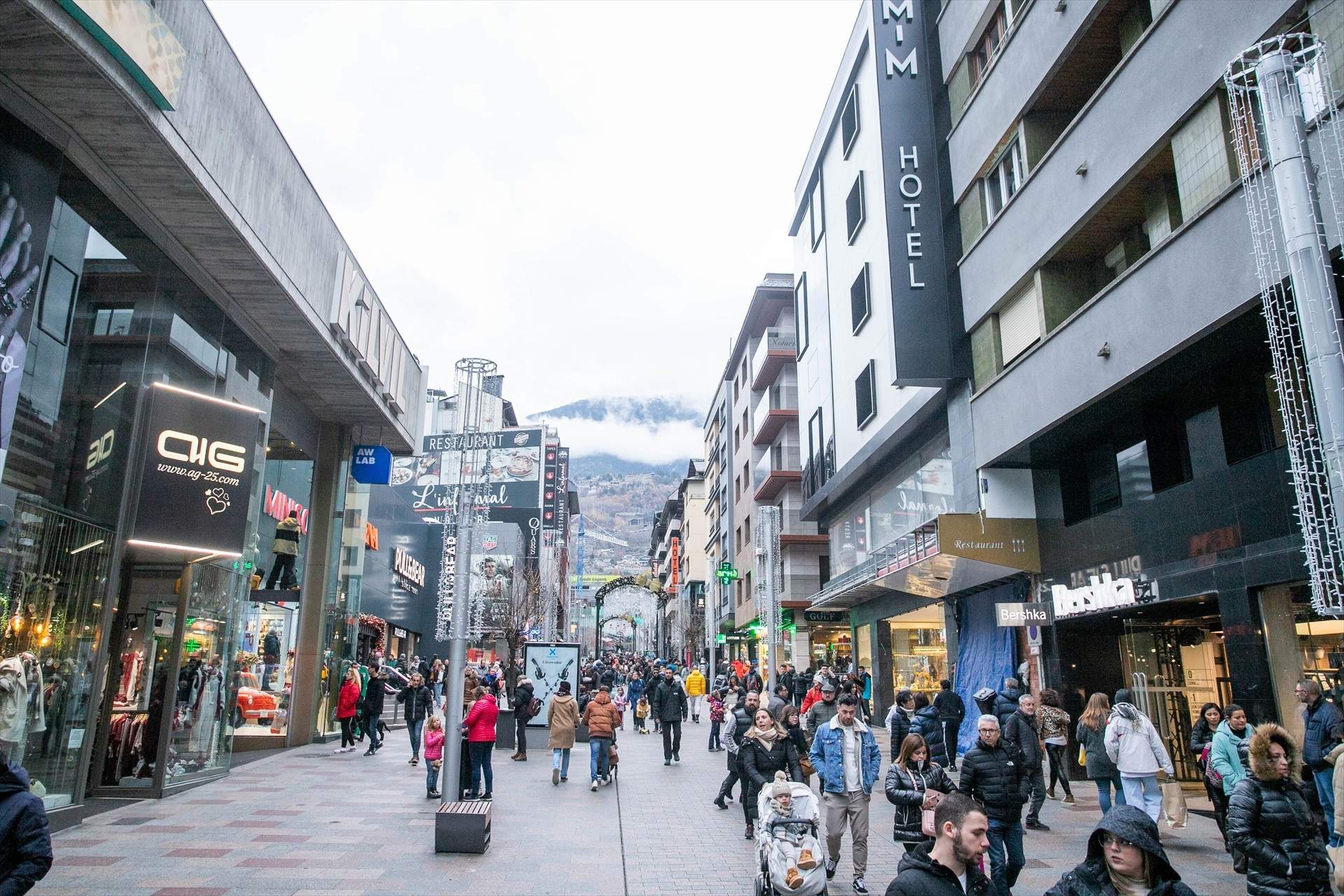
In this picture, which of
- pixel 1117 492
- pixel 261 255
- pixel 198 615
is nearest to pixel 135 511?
pixel 198 615

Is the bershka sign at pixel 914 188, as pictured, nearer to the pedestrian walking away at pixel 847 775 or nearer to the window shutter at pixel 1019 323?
the window shutter at pixel 1019 323

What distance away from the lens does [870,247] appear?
82.1 ft

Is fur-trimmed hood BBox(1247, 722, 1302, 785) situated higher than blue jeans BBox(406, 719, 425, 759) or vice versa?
fur-trimmed hood BBox(1247, 722, 1302, 785)

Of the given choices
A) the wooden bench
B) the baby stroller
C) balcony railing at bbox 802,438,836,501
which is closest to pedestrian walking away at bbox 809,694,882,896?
the baby stroller

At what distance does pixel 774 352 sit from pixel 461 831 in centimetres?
3729

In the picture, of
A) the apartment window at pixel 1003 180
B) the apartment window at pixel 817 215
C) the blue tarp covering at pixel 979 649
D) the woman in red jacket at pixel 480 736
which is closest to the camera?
the woman in red jacket at pixel 480 736

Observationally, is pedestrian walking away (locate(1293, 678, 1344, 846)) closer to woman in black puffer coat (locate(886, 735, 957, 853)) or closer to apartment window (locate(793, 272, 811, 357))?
→ woman in black puffer coat (locate(886, 735, 957, 853))

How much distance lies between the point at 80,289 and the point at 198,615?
578 cm

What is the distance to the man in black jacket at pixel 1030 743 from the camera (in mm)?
10078

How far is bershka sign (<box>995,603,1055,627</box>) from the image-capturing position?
54.4ft

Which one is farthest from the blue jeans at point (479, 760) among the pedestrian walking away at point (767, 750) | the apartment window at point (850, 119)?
the apartment window at point (850, 119)

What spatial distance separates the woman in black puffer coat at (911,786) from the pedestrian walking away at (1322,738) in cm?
429

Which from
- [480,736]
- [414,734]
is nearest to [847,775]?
[480,736]

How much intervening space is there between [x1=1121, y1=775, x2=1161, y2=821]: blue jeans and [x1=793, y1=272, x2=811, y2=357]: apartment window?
24.5 meters
